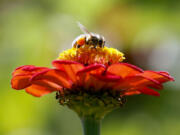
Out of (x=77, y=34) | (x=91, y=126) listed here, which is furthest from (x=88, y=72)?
(x=77, y=34)

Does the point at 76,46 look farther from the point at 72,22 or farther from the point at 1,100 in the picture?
the point at 72,22

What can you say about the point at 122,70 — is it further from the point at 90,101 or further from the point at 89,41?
the point at 89,41

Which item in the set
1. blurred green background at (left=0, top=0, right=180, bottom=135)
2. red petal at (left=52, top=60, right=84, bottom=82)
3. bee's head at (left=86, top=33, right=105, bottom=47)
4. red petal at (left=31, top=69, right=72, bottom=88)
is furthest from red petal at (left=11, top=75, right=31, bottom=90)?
blurred green background at (left=0, top=0, right=180, bottom=135)

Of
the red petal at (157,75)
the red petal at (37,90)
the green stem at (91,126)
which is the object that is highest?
the red petal at (157,75)

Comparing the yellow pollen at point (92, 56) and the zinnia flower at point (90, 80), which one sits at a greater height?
the yellow pollen at point (92, 56)

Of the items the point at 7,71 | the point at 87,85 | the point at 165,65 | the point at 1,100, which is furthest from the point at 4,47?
the point at 87,85

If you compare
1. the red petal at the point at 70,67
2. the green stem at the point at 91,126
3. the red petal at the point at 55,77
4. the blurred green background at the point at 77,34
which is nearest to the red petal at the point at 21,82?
the red petal at the point at 55,77

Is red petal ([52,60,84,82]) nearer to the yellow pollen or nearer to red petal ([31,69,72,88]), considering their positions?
red petal ([31,69,72,88])

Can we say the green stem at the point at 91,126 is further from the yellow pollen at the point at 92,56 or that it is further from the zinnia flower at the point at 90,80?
the yellow pollen at the point at 92,56
